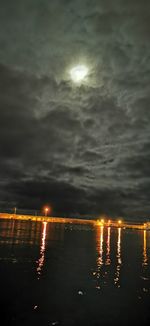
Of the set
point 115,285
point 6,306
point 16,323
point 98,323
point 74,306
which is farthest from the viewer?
point 115,285

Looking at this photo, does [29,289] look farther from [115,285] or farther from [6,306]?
[115,285]

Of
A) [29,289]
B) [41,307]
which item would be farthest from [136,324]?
[29,289]

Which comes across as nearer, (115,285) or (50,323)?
(50,323)

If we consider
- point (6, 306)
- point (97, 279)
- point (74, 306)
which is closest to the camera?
point (6, 306)

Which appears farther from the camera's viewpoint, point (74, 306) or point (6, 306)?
point (74, 306)

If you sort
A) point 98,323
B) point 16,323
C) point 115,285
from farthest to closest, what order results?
1. point 115,285
2. point 98,323
3. point 16,323

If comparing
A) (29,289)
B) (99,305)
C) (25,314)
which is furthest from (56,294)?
(25,314)

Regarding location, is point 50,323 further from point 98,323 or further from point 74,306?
point 74,306

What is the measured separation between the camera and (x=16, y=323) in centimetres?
2162

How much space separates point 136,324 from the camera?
23.8 metres

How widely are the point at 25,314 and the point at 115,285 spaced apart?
1854 centimetres

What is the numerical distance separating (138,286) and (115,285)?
3.58 metres

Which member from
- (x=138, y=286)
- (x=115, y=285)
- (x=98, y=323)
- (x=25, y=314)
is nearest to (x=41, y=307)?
(x=25, y=314)

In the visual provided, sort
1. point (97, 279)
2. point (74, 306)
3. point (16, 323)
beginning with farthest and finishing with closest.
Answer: point (97, 279) → point (74, 306) → point (16, 323)
